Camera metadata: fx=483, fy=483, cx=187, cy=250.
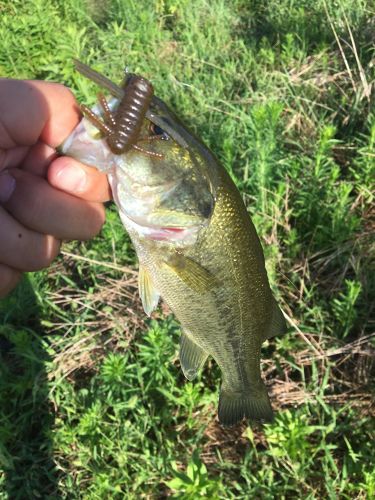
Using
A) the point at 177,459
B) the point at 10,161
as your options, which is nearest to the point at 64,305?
the point at 177,459

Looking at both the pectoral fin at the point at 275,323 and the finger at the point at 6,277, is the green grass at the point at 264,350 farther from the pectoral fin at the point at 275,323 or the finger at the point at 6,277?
the finger at the point at 6,277

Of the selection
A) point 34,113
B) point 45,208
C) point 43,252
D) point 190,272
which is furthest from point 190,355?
point 34,113

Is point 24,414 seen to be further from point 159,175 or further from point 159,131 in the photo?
point 159,131

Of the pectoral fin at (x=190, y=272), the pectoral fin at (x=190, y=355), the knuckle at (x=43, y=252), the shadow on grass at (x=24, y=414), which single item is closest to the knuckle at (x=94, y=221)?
the knuckle at (x=43, y=252)

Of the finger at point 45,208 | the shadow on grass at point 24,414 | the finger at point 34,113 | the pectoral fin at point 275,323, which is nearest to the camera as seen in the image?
the finger at point 34,113

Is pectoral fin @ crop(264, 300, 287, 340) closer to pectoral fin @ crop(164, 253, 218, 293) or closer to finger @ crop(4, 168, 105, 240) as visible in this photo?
pectoral fin @ crop(164, 253, 218, 293)

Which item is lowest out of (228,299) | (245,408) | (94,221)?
(245,408)

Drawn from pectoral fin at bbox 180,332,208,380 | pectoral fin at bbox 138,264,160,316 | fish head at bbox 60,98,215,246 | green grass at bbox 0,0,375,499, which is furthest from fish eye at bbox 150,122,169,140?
green grass at bbox 0,0,375,499
